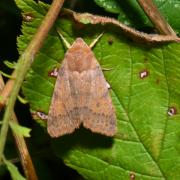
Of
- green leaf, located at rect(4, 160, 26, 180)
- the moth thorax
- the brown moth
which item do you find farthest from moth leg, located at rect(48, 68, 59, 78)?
green leaf, located at rect(4, 160, 26, 180)

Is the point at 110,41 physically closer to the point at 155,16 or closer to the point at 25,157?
the point at 155,16

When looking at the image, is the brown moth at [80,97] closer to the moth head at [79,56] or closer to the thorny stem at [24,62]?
the moth head at [79,56]

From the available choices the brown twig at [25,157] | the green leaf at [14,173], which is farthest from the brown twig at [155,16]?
the green leaf at [14,173]

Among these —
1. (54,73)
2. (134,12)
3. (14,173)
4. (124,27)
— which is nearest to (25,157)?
(54,73)

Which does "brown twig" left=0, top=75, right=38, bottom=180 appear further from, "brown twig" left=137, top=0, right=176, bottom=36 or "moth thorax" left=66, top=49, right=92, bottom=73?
"brown twig" left=137, top=0, right=176, bottom=36

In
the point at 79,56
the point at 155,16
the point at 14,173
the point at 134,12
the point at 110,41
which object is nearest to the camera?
the point at 14,173

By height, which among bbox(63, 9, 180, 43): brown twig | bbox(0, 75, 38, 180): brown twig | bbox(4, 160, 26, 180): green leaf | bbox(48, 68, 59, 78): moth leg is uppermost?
bbox(63, 9, 180, 43): brown twig
